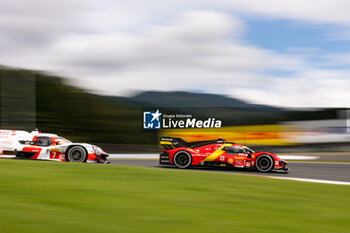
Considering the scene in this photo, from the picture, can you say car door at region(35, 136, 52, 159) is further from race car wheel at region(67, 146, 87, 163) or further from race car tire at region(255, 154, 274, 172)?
race car tire at region(255, 154, 274, 172)

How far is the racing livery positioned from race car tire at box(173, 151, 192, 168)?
2.64 metres

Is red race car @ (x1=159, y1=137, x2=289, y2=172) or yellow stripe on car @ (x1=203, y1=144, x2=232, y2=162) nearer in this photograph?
red race car @ (x1=159, y1=137, x2=289, y2=172)

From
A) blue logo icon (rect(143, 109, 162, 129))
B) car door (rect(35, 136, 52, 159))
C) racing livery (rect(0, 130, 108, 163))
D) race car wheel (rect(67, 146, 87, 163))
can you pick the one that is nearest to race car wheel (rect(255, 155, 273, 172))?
racing livery (rect(0, 130, 108, 163))

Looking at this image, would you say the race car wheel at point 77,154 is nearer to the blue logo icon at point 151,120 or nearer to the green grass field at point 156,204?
the green grass field at point 156,204

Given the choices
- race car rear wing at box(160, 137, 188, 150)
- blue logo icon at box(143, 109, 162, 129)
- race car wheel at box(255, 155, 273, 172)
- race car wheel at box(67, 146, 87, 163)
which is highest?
blue logo icon at box(143, 109, 162, 129)

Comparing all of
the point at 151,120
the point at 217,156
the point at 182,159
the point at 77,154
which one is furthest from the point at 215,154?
the point at 151,120

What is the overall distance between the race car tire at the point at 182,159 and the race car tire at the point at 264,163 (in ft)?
7.51

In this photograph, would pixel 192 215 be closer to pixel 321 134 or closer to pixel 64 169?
pixel 64 169

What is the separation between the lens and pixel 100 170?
8391mm

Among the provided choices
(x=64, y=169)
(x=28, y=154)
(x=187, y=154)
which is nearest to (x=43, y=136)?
(x=28, y=154)

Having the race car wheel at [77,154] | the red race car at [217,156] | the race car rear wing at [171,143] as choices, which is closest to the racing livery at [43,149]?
the race car wheel at [77,154]

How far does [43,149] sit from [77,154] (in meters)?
1.21

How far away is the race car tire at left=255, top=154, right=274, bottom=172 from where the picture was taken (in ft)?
41.9

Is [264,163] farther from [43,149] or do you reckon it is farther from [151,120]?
[151,120]
